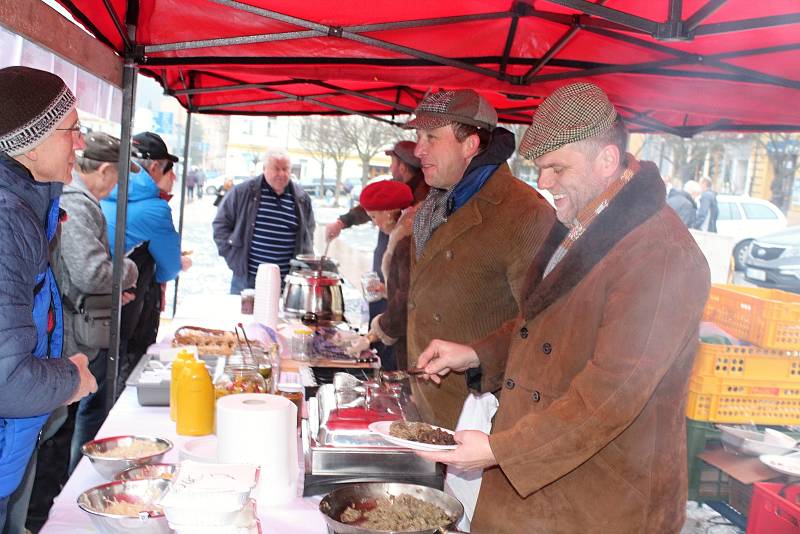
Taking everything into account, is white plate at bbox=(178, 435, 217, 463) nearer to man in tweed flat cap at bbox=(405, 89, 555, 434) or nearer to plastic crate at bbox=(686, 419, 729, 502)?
man in tweed flat cap at bbox=(405, 89, 555, 434)

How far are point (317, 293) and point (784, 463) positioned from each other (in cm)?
232

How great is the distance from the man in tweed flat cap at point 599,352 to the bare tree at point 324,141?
774cm

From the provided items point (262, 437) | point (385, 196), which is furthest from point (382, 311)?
point (262, 437)

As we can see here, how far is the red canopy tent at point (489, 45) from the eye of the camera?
9.25 ft

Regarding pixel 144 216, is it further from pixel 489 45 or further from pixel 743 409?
pixel 743 409

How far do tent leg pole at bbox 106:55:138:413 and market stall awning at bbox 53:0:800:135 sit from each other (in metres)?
0.10

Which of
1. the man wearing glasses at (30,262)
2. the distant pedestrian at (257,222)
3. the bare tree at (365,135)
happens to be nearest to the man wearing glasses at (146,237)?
the distant pedestrian at (257,222)

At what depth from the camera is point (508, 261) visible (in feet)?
8.43

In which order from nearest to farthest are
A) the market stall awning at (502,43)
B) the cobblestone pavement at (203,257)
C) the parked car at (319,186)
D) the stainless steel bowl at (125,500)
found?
the stainless steel bowl at (125,500), the market stall awning at (502,43), the parked car at (319,186), the cobblestone pavement at (203,257)

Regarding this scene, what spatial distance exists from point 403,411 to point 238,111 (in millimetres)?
4808

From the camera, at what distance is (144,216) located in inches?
168

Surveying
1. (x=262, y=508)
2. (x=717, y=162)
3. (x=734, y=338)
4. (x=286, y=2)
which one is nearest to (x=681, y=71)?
(x=734, y=338)

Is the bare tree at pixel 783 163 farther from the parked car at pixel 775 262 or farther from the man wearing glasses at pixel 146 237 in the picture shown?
the man wearing glasses at pixel 146 237

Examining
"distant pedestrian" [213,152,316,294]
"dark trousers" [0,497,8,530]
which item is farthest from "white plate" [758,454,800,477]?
"distant pedestrian" [213,152,316,294]
